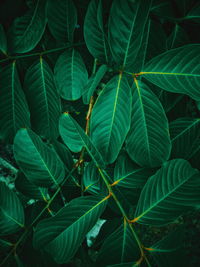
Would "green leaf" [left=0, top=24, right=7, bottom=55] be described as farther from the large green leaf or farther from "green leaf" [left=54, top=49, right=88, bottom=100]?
the large green leaf

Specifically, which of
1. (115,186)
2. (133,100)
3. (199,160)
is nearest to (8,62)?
(133,100)

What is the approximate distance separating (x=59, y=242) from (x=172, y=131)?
0.48 meters

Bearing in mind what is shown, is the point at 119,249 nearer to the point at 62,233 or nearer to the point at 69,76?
the point at 62,233

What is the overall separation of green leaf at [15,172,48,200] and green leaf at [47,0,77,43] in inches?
18.9

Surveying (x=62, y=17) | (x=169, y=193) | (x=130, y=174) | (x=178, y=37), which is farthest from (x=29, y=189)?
(x=178, y=37)

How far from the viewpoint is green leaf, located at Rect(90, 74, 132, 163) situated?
637mm

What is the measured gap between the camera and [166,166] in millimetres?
681

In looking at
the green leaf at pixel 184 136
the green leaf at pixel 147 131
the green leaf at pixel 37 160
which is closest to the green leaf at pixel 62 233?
the green leaf at pixel 37 160

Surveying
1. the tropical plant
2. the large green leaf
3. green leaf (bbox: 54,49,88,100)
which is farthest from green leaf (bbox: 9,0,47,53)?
the large green leaf

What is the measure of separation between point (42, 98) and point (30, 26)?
0.22m

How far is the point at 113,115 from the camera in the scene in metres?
0.64

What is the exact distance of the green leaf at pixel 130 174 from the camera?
758mm

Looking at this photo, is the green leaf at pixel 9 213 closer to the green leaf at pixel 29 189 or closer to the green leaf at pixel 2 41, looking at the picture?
the green leaf at pixel 29 189

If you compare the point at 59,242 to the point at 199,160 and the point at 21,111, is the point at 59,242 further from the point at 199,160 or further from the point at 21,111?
the point at 199,160
